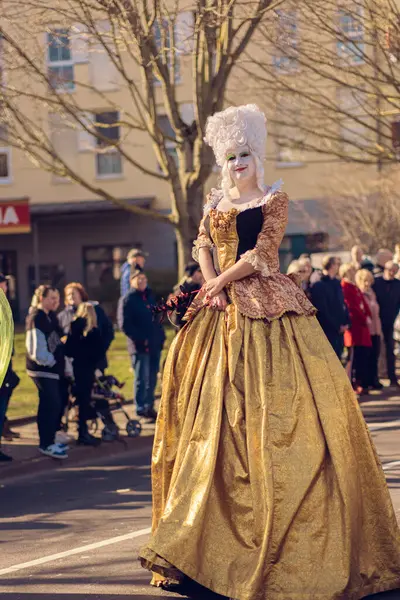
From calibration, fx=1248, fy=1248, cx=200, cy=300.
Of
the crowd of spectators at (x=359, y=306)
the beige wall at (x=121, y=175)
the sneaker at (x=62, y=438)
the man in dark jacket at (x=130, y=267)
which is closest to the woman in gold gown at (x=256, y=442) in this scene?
the sneaker at (x=62, y=438)

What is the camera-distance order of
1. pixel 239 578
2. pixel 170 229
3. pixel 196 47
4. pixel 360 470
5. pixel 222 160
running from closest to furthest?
1. pixel 239 578
2. pixel 360 470
3. pixel 222 160
4. pixel 196 47
5. pixel 170 229

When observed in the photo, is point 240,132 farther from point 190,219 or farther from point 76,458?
point 190,219

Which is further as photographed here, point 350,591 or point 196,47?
point 196,47

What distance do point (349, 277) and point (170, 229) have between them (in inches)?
944

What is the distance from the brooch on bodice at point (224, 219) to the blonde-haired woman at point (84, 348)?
591 cm

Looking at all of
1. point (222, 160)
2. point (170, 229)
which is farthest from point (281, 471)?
point (170, 229)

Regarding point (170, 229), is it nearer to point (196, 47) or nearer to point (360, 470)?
point (196, 47)

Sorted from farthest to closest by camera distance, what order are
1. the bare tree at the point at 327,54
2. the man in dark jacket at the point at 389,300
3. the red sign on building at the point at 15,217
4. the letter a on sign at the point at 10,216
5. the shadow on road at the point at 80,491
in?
1. the letter a on sign at the point at 10,216
2. the red sign on building at the point at 15,217
3. the man in dark jacket at the point at 389,300
4. the bare tree at the point at 327,54
5. the shadow on road at the point at 80,491

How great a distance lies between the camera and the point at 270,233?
20.1ft

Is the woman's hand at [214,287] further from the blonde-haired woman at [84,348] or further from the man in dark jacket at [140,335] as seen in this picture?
the man in dark jacket at [140,335]

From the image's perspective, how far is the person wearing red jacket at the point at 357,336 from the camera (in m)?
15.8

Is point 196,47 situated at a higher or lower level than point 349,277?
higher

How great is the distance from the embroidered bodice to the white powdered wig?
18 cm

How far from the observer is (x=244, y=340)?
5.95 m
